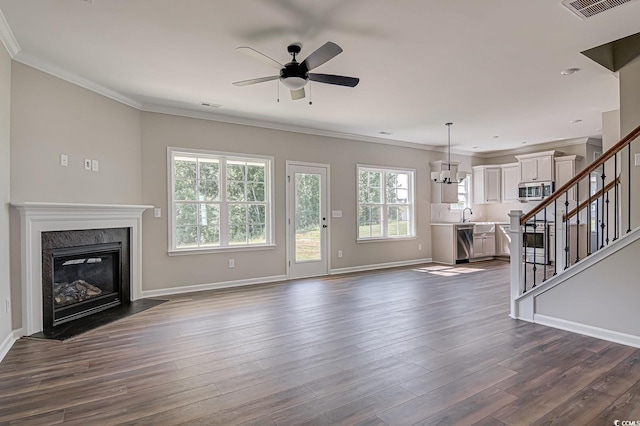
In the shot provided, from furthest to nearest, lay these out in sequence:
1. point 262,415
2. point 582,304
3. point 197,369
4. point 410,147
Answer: point 410,147, point 582,304, point 197,369, point 262,415

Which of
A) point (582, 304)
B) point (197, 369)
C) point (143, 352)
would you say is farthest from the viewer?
point (582, 304)

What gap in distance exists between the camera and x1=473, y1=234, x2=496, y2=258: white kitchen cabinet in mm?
8383

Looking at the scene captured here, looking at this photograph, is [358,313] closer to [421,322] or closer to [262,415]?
[421,322]

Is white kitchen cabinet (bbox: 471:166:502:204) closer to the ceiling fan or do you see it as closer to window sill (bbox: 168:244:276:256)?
window sill (bbox: 168:244:276:256)

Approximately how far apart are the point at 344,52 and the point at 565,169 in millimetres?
6422

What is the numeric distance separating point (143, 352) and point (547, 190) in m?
8.06

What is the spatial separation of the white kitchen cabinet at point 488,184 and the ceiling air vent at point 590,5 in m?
6.58

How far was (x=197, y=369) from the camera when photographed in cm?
279

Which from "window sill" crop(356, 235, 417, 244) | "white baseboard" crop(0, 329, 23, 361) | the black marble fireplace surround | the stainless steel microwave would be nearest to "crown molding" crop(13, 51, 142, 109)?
the black marble fireplace surround

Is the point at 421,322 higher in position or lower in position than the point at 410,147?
lower

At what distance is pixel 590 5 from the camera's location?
2709 millimetres

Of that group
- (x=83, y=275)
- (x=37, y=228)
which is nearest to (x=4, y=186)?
(x=37, y=228)

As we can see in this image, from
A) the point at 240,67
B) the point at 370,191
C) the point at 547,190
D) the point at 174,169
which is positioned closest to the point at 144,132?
the point at 174,169

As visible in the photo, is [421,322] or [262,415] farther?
[421,322]
